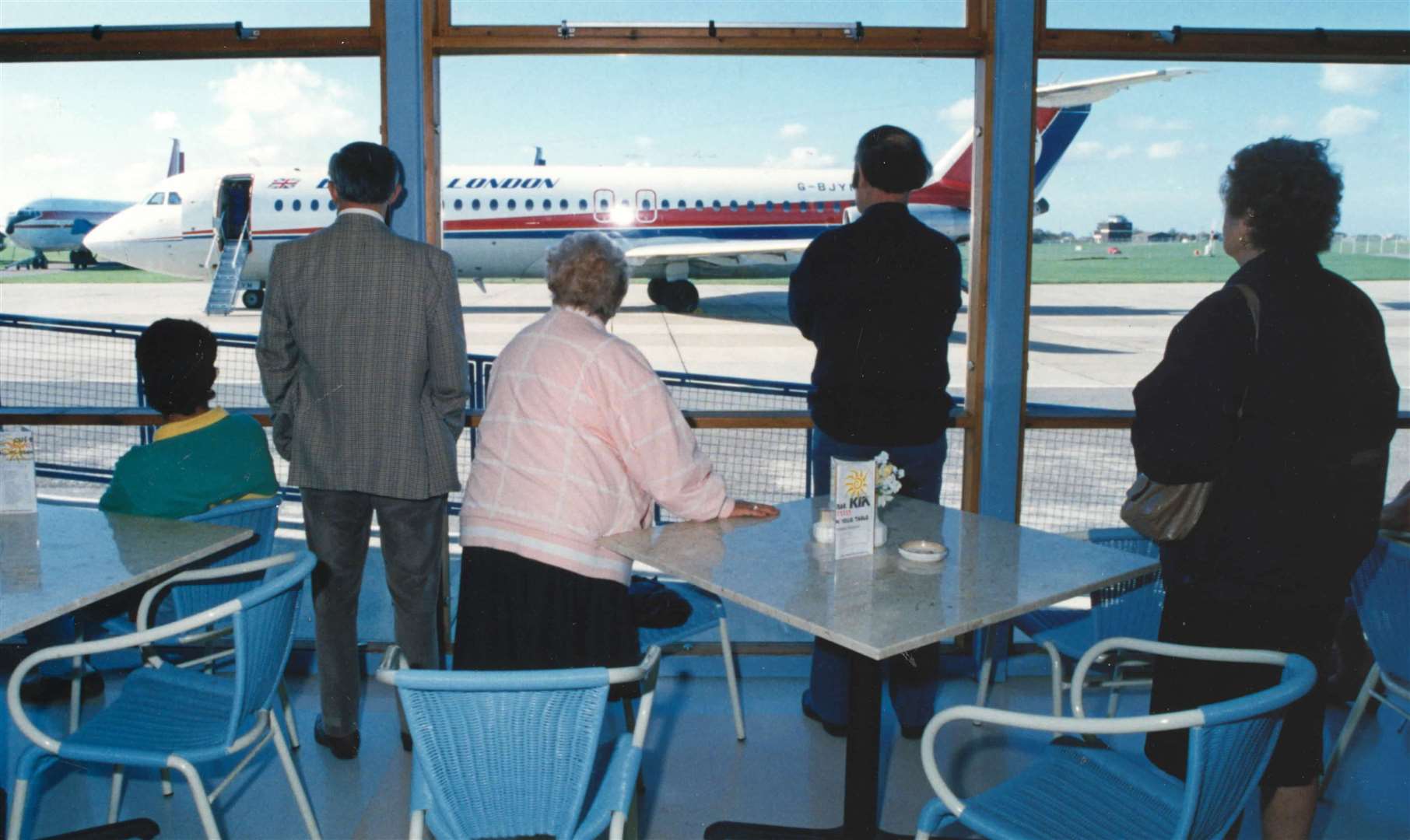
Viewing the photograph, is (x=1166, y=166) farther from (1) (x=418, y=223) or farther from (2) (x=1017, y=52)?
(1) (x=418, y=223)

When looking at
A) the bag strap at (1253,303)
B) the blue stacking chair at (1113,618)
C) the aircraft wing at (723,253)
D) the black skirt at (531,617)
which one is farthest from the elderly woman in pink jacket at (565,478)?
the aircraft wing at (723,253)

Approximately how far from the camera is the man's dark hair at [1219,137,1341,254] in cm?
163

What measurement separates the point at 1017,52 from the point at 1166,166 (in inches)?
34.3

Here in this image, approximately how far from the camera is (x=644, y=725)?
167 centimetres

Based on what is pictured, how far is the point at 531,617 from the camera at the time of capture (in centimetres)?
198

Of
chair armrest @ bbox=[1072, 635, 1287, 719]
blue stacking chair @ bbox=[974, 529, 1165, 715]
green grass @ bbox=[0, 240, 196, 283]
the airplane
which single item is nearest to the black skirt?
chair armrest @ bbox=[1072, 635, 1287, 719]

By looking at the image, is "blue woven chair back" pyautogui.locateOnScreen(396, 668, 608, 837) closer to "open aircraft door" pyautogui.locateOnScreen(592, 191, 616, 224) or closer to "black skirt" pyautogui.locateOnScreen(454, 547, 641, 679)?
"black skirt" pyautogui.locateOnScreen(454, 547, 641, 679)

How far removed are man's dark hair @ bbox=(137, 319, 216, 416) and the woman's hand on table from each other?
133 centimetres

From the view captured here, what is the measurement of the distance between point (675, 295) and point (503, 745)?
16.1 meters

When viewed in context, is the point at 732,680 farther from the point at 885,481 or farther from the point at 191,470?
the point at 191,470

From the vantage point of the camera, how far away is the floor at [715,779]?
8.39ft

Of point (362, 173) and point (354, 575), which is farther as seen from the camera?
point (354, 575)

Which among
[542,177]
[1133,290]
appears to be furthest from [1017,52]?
[1133,290]

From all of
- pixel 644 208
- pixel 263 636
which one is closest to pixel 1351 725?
pixel 263 636
